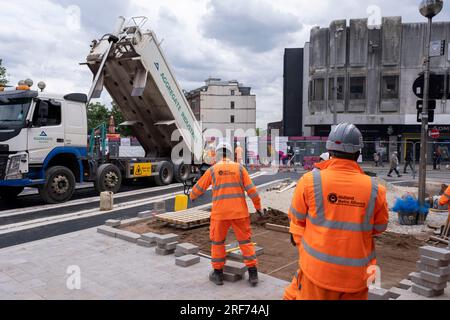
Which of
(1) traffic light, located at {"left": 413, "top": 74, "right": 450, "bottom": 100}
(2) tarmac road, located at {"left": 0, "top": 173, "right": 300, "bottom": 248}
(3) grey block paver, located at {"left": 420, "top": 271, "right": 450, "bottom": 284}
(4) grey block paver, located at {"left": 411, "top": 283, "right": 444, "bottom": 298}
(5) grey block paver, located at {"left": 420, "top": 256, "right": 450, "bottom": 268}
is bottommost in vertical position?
(2) tarmac road, located at {"left": 0, "top": 173, "right": 300, "bottom": 248}

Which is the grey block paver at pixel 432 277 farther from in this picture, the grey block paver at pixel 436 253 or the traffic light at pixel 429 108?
the traffic light at pixel 429 108

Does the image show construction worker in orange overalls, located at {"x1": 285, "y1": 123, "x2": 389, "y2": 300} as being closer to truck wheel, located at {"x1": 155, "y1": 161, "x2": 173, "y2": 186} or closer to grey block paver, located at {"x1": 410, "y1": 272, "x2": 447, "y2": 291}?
grey block paver, located at {"x1": 410, "y1": 272, "x2": 447, "y2": 291}

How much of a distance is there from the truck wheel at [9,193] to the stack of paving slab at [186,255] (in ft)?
25.0

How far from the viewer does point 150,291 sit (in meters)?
4.74

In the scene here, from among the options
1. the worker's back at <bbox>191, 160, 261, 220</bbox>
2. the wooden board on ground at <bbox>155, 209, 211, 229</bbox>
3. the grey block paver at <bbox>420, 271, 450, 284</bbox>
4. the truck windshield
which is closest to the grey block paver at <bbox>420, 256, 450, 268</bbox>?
the grey block paver at <bbox>420, 271, 450, 284</bbox>

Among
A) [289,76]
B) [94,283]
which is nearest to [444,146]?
[289,76]

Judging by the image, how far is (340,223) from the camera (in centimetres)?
285

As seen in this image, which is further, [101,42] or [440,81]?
[101,42]

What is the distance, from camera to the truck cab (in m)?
9.98

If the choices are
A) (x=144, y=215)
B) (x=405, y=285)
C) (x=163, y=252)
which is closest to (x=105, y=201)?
(x=144, y=215)

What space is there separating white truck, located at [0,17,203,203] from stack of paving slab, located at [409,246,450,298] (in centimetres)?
908

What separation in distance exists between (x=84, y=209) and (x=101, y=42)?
5.15 metres
